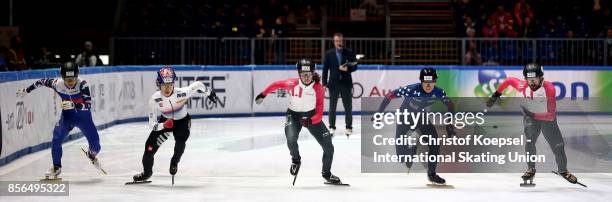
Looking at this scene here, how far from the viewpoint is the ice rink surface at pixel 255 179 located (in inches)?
488

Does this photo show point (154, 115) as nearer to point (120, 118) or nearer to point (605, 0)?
point (120, 118)

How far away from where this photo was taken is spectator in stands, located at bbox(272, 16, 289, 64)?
28.1 metres

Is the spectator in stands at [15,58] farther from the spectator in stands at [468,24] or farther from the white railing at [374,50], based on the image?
the spectator in stands at [468,24]

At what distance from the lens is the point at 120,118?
23.8 meters

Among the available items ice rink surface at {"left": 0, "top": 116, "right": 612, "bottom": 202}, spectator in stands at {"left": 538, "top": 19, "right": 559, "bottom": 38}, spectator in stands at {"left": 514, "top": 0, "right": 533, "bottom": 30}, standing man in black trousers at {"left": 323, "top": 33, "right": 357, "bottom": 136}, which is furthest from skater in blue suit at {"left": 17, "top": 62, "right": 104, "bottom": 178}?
spectator in stands at {"left": 538, "top": 19, "right": 559, "bottom": 38}

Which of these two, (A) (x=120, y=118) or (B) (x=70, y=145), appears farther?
(A) (x=120, y=118)

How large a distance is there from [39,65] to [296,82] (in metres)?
14.6

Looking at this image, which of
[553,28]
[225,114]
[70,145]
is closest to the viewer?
[70,145]

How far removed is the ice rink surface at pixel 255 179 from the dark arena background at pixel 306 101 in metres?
0.05

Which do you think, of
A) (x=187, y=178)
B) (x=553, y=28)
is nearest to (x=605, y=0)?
(x=553, y=28)

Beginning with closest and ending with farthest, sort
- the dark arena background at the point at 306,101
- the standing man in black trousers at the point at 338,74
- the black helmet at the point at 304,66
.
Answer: the black helmet at the point at 304,66 < the dark arena background at the point at 306,101 < the standing man in black trousers at the point at 338,74

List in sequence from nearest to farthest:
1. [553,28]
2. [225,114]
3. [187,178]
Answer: [187,178]
[225,114]
[553,28]

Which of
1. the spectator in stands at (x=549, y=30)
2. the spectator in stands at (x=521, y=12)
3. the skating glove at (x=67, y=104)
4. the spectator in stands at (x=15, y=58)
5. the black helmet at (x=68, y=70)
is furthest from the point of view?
the spectator in stands at (x=521, y=12)

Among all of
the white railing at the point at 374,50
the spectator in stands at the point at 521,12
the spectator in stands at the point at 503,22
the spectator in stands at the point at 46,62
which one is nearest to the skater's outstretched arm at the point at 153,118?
the spectator in stands at the point at 46,62
